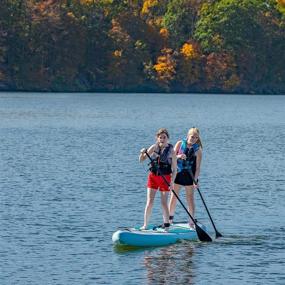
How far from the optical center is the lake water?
2416 centimetres

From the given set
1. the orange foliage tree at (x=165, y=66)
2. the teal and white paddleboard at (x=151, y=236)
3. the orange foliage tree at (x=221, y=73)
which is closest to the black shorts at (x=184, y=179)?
the teal and white paddleboard at (x=151, y=236)

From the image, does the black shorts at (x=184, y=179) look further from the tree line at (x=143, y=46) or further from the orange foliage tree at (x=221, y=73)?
the orange foliage tree at (x=221, y=73)

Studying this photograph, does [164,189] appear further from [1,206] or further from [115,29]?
[115,29]

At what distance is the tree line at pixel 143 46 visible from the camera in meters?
152

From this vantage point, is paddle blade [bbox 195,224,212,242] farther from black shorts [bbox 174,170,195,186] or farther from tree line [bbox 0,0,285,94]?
tree line [bbox 0,0,285,94]

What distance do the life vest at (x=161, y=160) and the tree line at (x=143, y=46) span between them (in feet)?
410

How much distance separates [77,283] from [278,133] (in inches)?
2225

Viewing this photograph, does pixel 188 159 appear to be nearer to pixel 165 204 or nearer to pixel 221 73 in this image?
pixel 165 204

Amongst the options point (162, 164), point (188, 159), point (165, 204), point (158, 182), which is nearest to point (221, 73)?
point (188, 159)

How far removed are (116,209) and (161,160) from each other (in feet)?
25.5

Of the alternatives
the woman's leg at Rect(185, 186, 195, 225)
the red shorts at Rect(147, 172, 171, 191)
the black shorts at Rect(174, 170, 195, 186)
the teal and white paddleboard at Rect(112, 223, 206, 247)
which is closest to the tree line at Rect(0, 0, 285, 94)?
the woman's leg at Rect(185, 186, 195, 225)

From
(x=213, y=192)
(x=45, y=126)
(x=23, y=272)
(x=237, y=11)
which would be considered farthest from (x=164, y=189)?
(x=237, y=11)

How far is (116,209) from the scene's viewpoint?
33312 millimetres

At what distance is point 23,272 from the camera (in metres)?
23.7
